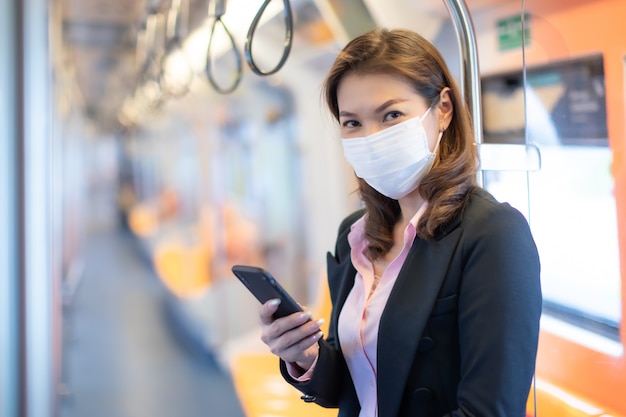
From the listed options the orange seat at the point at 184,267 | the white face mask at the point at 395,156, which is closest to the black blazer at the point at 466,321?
the white face mask at the point at 395,156

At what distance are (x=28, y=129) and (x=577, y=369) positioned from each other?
1411mm

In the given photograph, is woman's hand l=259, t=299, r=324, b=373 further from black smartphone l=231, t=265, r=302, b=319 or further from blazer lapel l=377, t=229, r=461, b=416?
blazer lapel l=377, t=229, r=461, b=416

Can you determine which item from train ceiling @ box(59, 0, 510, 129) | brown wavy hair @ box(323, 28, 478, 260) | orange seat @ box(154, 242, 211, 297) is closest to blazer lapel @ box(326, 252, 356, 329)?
brown wavy hair @ box(323, 28, 478, 260)

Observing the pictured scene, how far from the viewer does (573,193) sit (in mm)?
1557

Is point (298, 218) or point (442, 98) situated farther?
point (298, 218)

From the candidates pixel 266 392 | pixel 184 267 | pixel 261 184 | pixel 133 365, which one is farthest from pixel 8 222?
pixel 184 267

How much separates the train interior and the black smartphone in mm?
360

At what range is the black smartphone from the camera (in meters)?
1.17

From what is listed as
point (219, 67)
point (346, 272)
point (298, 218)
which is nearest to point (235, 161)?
point (219, 67)

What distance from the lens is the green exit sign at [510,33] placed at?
1880mm

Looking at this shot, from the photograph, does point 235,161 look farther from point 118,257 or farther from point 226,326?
point 118,257

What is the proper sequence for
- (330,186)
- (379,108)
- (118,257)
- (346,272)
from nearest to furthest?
(379,108) → (346,272) → (330,186) → (118,257)

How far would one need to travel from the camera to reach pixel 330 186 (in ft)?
12.5

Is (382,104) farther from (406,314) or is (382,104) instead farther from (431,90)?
(406,314)
